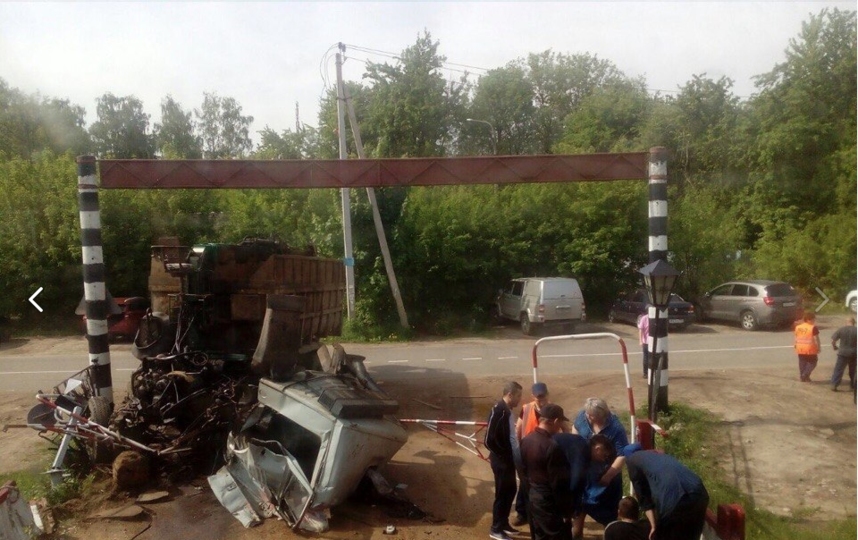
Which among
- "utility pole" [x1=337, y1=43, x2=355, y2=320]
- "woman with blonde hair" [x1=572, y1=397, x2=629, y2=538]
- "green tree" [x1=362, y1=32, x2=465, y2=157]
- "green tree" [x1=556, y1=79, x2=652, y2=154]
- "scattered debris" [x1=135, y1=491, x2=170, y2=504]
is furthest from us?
"green tree" [x1=556, y1=79, x2=652, y2=154]

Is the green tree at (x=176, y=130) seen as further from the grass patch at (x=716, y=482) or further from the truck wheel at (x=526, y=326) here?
the grass patch at (x=716, y=482)

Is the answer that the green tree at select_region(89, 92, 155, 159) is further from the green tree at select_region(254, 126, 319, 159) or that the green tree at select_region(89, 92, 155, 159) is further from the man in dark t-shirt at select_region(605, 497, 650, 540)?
the man in dark t-shirt at select_region(605, 497, 650, 540)

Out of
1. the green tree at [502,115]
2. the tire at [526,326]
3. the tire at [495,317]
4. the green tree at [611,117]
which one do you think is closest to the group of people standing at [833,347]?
the tire at [526,326]

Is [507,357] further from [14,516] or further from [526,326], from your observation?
[14,516]

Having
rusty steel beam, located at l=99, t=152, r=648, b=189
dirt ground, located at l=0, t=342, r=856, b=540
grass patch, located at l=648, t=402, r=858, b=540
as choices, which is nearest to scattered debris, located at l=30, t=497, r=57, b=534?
dirt ground, located at l=0, t=342, r=856, b=540

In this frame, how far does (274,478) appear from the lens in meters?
7.23

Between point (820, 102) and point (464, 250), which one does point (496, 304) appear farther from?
point (820, 102)

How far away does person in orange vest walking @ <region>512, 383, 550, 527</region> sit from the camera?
6.59 m

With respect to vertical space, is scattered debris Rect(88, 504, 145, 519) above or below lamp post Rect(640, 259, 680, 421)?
below

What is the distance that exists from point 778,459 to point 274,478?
6575 mm

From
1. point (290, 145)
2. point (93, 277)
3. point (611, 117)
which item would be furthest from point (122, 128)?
point (93, 277)

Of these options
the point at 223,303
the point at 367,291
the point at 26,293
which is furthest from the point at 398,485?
the point at 26,293

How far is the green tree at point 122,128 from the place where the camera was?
5191cm

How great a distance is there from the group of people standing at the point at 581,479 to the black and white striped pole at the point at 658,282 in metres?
3.38
